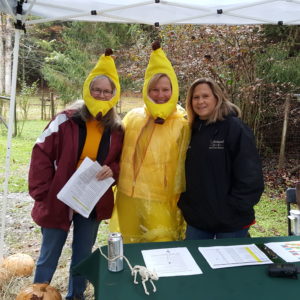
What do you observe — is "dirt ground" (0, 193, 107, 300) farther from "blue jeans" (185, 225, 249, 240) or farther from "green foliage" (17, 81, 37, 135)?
"green foliage" (17, 81, 37, 135)

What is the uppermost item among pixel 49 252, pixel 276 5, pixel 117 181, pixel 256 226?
pixel 276 5

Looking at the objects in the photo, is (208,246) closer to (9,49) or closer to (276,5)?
(276,5)

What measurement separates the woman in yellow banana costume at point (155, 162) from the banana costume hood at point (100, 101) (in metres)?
0.24

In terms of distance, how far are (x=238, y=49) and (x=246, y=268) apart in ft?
16.5

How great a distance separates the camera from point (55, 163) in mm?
2436

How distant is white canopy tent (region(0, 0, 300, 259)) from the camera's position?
2.77 metres

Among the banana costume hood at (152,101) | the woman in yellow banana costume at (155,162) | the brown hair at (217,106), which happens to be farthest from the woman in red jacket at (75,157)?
the brown hair at (217,106)

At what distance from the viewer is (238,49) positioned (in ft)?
20.0

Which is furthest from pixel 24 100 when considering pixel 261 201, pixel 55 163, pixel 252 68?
pixel 55 163

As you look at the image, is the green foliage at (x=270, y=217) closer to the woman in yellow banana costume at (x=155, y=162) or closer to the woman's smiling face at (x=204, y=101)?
the woman in yellow banana costume at (x=155, y=162)

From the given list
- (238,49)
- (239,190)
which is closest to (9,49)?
(238,49)

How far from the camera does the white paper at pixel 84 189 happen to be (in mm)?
2328

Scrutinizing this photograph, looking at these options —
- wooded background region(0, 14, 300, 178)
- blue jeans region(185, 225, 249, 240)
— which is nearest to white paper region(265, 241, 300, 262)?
blue jeans region(185, 225, 249, 240)

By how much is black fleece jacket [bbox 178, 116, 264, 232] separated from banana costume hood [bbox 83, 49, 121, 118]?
2.27 feet
